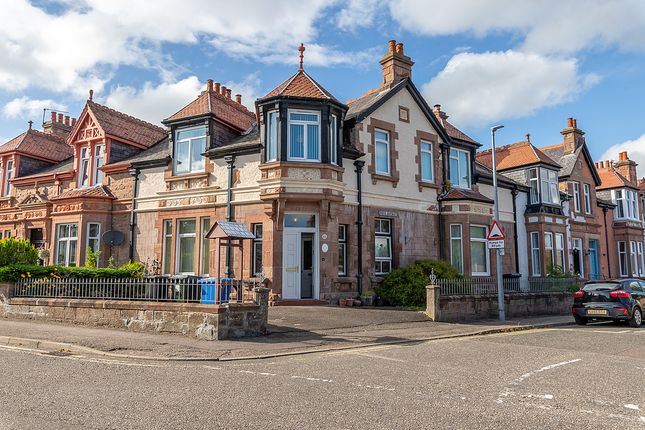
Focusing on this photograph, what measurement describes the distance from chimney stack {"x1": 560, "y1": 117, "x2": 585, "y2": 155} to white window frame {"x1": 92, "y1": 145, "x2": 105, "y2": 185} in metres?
27.4

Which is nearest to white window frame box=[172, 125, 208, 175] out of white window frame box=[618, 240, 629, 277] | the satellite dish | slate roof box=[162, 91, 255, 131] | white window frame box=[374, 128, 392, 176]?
slate roof box=[162, 91, 255, 131]

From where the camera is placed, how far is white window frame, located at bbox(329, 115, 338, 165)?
17.7m

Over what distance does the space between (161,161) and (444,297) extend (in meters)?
12.5

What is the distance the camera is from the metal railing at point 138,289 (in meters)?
12.2

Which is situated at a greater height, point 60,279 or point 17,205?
point 17,205

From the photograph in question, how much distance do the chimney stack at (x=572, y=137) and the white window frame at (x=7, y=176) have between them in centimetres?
3298

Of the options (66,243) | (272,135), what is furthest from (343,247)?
(66,243)

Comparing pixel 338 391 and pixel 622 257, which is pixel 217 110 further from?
pixel 622 257

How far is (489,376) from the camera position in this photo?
7.77 m

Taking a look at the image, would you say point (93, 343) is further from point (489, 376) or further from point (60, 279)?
point (489, 376)

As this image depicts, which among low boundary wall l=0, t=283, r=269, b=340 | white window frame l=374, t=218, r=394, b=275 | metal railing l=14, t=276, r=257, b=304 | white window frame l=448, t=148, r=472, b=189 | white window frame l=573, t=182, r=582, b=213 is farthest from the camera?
white window frame l=573, t=182, r=582, b=213

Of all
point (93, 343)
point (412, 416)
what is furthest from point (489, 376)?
point (93, 343)

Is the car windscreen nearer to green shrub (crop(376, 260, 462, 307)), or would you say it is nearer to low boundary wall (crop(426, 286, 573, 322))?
low boundary wall (crop(426, 286, 573, 322))

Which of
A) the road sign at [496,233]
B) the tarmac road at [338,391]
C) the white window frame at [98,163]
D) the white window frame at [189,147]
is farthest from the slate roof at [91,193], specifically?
the road sign at [496,233]
